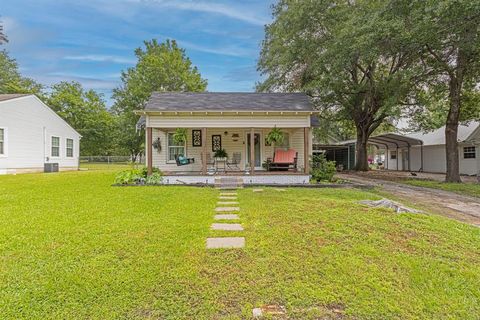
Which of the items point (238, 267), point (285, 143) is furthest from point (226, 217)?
point (285, 143)

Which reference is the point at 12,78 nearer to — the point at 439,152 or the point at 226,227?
the point at 226,227

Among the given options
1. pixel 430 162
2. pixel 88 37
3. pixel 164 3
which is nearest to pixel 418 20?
pixel 164 3

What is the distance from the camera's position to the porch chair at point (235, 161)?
1324 centimetres

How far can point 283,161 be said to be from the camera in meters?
12.1

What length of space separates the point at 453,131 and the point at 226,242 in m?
12.9

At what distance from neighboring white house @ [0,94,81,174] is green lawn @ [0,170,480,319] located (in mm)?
12598

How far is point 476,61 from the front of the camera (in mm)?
11852

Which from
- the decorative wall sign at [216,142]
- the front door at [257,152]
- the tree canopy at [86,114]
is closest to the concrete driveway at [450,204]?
the front door at [257,152]

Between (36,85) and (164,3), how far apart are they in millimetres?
27936

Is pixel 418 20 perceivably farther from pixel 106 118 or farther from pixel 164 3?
pixel 106 118

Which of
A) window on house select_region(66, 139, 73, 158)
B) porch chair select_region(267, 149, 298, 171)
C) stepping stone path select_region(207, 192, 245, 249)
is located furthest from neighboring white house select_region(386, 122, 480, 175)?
window on house select_region(66, 139, 73, 158)

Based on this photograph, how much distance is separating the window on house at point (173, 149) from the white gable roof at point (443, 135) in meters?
16.5

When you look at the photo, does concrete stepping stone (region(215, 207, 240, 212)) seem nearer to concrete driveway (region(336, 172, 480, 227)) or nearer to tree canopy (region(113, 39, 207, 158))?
concrete driveway (region(336, 172, 480, 227))

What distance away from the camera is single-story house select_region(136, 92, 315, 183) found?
1127 centimetres
